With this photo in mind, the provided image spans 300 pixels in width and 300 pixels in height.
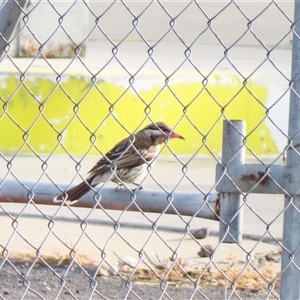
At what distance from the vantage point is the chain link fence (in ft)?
11.6

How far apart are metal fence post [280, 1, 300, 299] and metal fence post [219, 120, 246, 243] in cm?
20

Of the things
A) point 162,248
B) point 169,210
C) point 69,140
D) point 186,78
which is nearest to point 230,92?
point 186,78

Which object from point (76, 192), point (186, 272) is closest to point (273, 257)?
point (186, 272)

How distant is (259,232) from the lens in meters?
6.57

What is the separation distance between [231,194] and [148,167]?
394 millimetres

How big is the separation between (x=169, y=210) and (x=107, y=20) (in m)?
13.0

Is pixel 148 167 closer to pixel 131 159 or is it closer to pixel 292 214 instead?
pixel 292 214

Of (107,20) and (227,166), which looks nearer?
(227,166)

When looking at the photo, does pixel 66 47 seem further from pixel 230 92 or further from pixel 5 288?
pixel 5 288

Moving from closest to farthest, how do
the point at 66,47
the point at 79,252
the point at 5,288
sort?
1. the point at 5,288
2. the point at 79,252
3. the point at 66,47

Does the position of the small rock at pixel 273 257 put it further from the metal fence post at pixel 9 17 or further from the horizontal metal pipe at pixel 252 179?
the metal fence post at pixel 9 17

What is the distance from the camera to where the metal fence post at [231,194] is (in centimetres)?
350

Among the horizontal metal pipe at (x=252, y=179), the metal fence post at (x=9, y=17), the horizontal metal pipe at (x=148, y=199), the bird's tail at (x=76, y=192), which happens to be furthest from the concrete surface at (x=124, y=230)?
the metal fence post at (x=9, y=17)

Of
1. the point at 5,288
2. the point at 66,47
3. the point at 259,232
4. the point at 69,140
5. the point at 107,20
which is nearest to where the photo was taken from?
the point at 5,288
